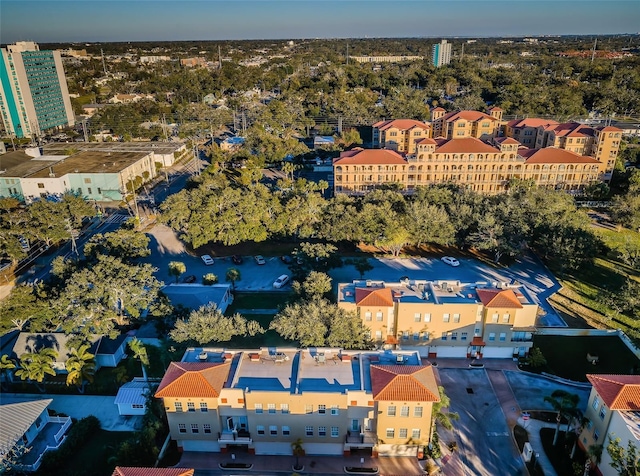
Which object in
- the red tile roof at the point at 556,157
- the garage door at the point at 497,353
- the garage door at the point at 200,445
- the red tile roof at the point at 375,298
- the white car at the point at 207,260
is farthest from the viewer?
the red tile roof at the point at 556,157

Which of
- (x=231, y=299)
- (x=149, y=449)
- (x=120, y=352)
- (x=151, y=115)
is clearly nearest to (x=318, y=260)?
(x=231, y=299)

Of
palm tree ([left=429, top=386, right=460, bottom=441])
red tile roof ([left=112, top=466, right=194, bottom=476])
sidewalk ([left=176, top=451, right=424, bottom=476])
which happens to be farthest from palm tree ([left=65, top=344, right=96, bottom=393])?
palm tree ([left=429, top=386, right=460, bottom=441])

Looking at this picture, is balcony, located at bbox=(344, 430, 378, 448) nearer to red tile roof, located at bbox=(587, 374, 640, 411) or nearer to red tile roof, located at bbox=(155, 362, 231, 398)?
red tile roof, located at bbox=(155, 362, 231, 398)

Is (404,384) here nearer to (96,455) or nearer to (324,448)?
(324,448)

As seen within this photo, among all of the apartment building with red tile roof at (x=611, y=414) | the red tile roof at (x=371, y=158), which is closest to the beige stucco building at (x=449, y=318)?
the apartment building with red tile roof at (x=611, y=414)

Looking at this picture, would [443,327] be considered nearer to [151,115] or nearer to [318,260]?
[318,260]

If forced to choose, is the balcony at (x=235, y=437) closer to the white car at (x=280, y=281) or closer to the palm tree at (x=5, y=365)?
the palm tree at (x=5, y=365)
